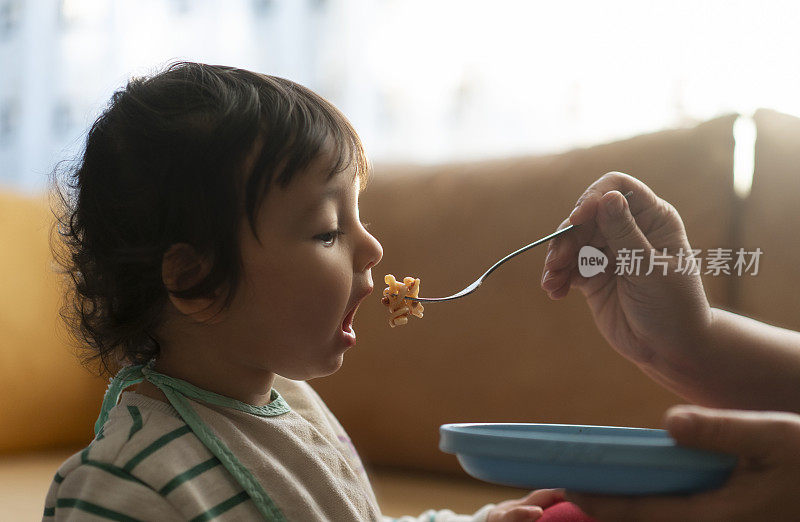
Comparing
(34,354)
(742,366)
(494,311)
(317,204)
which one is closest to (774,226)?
(742,366)

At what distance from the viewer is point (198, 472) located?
0.63 m

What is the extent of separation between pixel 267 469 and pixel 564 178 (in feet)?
2.44

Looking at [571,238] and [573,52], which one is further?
[573,52]

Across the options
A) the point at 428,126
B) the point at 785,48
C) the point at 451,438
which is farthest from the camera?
the point at 428,126

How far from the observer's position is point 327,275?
692mm

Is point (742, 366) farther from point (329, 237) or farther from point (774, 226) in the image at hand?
point (329, 237)

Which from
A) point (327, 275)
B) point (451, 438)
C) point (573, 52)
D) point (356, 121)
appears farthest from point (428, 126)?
point (451, 438)

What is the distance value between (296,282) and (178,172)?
5.5 inches

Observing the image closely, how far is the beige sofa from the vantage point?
41.5 inches

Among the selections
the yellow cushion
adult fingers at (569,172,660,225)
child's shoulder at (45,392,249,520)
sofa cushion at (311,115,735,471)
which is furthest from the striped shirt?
the yellow cushion

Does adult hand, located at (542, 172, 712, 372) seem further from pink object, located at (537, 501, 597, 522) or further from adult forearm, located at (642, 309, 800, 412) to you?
pink object, located at (537, 501, 597, 522)

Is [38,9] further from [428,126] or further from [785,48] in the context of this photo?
[785,48]

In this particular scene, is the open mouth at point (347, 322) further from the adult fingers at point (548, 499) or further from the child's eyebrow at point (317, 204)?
the adult fingers at point (548, 499)

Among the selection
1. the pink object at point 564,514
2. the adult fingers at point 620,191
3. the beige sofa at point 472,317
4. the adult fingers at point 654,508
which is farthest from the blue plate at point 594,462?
the beige sofa at point 472,317
